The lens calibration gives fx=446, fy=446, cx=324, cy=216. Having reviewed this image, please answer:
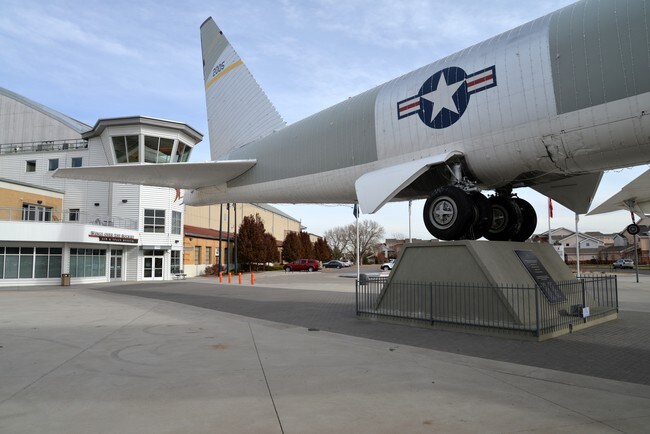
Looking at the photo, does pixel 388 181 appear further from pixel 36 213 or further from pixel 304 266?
pixel 304 266

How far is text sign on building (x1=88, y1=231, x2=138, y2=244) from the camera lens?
98.3 feet

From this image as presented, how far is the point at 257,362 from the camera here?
23.2 ft

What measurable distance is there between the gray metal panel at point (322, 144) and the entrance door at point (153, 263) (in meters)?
23.9

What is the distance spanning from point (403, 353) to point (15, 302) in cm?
1610

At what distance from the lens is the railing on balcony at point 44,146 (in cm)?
3688

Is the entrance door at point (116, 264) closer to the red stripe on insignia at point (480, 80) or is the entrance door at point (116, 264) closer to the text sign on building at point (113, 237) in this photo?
the text sign on building at point (113, 237)

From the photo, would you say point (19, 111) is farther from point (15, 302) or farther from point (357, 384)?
point (357, 384)

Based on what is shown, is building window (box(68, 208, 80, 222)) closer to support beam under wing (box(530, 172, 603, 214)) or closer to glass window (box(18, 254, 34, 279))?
glass window (box(18, 254, 34, 279))

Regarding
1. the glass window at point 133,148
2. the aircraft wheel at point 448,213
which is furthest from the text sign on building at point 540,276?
the glass window at point 133,148

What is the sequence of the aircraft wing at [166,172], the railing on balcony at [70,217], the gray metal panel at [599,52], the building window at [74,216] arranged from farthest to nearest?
the building window at [74,216]
the railing on balcony at [70,217]
the aircraft wing at [166,172]
the gray metal panel at [599,52]

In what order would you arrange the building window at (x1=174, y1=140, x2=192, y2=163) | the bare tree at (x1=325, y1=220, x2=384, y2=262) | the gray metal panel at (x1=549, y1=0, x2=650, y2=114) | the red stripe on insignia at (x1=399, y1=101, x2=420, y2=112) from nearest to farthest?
the gray metal panel at (x1=549, y1=0, x2=650, y2=114) < the red stripe on insignia at (x1=399, y1=101, x2=420, y2=112) < the building window at (x1=174, y1=140, x2=192, y2=163) < the bare tree at (x1=325, y1=220, x2=384, y2=262)

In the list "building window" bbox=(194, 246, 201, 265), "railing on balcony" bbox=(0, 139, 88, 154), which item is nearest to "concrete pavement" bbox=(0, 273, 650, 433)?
"railing on balcony" bbox=(0, 139, 88, 154)

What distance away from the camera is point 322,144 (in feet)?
39.2

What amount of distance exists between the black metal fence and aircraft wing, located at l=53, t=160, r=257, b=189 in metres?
5.95
